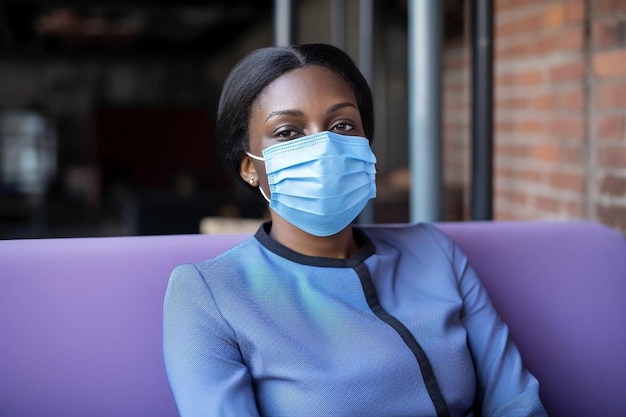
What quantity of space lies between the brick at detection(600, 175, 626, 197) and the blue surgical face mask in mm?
1098

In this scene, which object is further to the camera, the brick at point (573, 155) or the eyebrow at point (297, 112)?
the brick at point (573, 155)

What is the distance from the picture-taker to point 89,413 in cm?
130

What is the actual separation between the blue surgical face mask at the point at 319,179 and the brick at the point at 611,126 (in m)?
1.09

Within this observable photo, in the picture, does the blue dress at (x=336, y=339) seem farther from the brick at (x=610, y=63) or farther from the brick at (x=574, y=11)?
the brick at (x=574, y=11)

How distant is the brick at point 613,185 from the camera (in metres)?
2.17

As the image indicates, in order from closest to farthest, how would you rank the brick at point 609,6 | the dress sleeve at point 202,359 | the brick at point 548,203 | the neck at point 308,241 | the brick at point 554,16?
the dress sleeve at point 202,359
the neck at point 308,241
the brick at point 609,6
the brick at point 554,16
the brick at point 548,203

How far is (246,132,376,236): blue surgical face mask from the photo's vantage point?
1302 mm

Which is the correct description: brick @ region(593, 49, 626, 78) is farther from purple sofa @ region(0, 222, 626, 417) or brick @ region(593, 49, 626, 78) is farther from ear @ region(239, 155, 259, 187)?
ear @ region(239, 155, 259, 187)

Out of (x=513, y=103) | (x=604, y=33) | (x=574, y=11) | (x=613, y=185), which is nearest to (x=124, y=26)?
(x=513, y=103)

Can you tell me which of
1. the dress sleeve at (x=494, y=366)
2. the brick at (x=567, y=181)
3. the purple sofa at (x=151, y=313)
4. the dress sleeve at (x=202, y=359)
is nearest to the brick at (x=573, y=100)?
the brick at (x=567, y=181)

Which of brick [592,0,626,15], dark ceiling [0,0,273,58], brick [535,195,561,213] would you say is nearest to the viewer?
brick [592,0,626,15]

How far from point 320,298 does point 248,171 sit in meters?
0.30

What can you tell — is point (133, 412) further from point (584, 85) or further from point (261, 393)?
point (584, 85)

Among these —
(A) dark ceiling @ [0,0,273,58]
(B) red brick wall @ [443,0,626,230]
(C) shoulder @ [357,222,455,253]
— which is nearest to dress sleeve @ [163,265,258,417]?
(C) shoulder @ [357,222,455,253]
